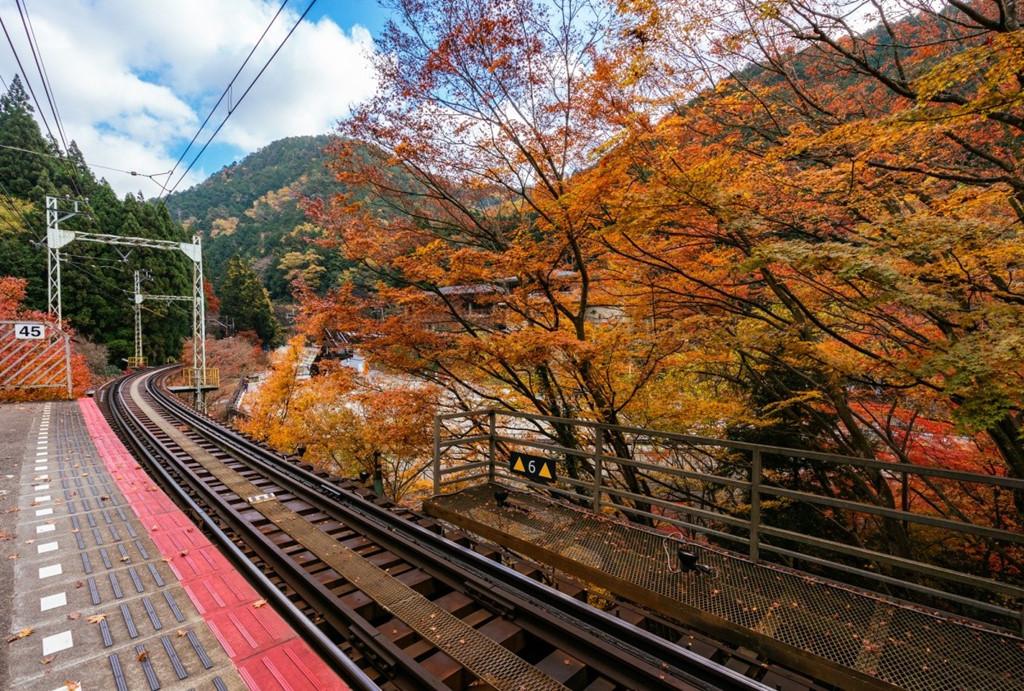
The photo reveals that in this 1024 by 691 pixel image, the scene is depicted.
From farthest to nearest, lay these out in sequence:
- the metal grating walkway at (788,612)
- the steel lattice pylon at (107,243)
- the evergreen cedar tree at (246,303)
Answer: the evergreen cedar tree at (246,303), the steel lattice pylon at (107,243), the metal grating walkway at (788,612)

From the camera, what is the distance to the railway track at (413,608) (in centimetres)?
292

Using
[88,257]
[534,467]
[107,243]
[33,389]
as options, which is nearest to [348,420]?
[33,389]

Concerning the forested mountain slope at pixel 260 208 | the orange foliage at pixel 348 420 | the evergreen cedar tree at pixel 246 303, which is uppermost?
the forested mountain slope at pixel 260 208

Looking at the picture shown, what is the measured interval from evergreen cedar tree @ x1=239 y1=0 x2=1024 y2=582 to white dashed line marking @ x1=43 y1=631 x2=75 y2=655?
215 inches

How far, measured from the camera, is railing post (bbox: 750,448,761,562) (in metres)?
3.81

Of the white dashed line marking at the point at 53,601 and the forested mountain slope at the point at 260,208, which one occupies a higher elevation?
the forested mountain slope at the point at 260,208

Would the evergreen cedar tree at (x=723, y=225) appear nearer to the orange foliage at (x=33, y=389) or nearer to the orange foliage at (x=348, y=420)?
the orange foliage at (x=348, y=420)

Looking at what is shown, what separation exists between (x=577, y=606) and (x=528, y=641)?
0.45m

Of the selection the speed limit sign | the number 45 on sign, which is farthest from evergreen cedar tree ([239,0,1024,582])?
the speed limit sign

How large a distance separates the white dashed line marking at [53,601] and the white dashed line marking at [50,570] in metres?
0.44

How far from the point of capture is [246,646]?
2895 millimetres

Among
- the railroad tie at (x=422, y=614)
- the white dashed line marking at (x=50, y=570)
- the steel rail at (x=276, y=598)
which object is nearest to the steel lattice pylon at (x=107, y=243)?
the steel rail at (x=276, y=598)

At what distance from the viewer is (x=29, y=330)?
Result: 12570mm

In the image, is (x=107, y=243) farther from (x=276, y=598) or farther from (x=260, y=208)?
(x=260, y=208)
